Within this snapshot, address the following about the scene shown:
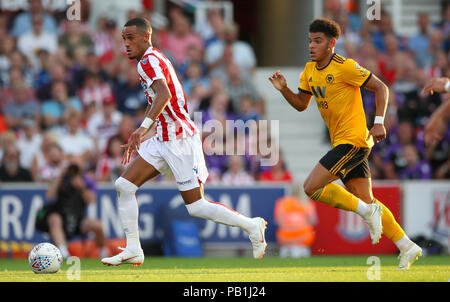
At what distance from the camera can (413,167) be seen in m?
14.4

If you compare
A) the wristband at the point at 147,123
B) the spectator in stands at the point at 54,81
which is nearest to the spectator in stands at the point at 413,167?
the spectator in stands at the point at 54,81

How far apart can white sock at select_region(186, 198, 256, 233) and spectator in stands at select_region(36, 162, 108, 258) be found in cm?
484

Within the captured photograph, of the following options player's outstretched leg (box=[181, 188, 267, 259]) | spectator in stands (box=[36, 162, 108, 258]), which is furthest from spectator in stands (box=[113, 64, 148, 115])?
player's outstretched leg (box=[181, 188, 267, 259])

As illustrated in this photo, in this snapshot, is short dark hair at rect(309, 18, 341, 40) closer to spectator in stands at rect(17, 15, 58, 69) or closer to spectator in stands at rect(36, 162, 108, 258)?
spectator in stands at rect(36, 162, 108, 258)

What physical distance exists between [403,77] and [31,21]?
7.40m

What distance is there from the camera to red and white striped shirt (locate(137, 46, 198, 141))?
815 cm

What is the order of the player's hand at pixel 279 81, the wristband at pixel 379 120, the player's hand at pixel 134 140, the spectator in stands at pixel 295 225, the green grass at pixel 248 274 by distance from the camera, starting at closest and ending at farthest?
the green grass at pixel 248 274, the player's hand at pixel 134 140, the wristband at pixel 379 120, the player's hand at pixel 279 81, the spectator in stands at pixel 295 225

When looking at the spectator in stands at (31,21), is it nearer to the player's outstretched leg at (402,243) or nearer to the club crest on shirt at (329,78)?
the club crest on shirt at (329,78)

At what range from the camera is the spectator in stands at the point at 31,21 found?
1669cm

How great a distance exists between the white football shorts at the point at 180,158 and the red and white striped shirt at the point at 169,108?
2.8 inches

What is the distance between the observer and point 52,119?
14.7 m
